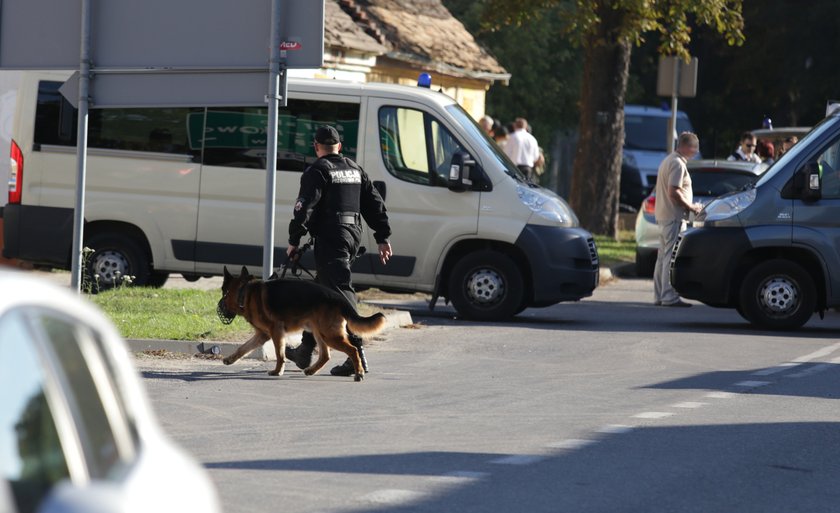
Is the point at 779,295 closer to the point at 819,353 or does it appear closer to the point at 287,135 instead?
the point at 819,353

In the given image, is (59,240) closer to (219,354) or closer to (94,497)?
(219,354)

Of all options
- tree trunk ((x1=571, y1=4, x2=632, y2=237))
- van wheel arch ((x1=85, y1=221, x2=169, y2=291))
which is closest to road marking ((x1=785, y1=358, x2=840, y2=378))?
van wheel arch ((x1=85, y1=221, x2=169, y2=291))

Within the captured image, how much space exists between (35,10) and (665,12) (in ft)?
52.7

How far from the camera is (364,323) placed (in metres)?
10.6

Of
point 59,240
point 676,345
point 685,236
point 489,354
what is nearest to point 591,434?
point 489,354

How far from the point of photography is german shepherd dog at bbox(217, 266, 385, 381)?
34.9 feet

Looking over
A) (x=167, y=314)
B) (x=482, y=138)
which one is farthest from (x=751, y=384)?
(x=167, y=314)

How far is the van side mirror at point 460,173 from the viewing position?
14820mm

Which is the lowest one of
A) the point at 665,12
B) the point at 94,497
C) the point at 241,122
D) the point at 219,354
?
the point at 219,354

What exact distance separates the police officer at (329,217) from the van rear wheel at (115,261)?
4.40 meters

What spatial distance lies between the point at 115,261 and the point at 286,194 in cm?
193

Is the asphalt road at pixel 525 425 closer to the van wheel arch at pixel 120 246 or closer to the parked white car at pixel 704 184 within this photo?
the van wheel arch at pixel 120 246

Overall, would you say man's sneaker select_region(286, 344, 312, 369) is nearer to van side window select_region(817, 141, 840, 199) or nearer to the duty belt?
the duty belt

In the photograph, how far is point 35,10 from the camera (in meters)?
12.4
